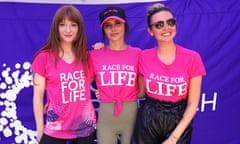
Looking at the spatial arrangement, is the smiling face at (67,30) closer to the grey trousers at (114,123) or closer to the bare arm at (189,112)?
the grey trousers at (114,123)

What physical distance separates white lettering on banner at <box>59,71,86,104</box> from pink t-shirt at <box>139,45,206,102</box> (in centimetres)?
45

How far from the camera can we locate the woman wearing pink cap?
235cm

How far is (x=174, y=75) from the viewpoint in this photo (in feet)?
6.98

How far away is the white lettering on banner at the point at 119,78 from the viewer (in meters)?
2.36

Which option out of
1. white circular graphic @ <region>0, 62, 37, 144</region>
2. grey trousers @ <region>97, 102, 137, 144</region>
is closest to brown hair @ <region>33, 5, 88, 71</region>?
grey trousers @ <region>97, 102, 137, 144</region>

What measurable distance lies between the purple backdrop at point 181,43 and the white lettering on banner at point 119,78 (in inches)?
23.6

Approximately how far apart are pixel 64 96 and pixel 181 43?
1.27 m

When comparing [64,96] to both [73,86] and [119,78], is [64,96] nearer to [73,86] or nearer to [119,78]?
[73,86]

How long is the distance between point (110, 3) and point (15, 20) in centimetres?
81

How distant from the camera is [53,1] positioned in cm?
282

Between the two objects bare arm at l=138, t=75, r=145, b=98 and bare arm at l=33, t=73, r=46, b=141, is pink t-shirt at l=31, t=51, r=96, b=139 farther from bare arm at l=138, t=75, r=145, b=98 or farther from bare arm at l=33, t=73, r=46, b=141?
bare arm at l=138, t=75, r=145, b=98

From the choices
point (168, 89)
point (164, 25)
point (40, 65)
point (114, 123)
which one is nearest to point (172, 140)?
point (168, 89)

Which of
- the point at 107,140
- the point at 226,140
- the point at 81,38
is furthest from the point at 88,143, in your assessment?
the point at 226,140

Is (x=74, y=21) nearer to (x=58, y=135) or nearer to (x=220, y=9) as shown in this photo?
(x=58, y=135)
